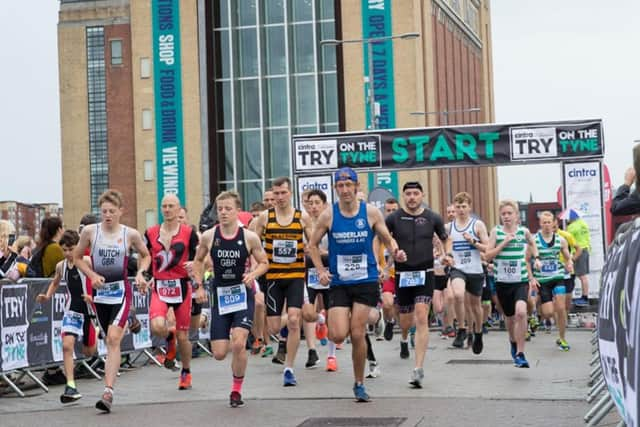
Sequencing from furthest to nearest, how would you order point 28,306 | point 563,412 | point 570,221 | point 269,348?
point 570,221 → point 269,348 → point 28,306 → point 563,412

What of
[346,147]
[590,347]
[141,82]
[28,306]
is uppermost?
[141,82]

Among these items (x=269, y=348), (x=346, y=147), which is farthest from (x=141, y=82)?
(x=269, y=348)

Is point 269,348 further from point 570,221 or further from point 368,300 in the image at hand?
point 570,221

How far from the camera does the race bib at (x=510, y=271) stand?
49.3 feet

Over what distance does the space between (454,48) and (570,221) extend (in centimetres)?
6197

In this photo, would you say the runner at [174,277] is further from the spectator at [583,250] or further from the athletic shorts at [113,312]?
the spectator at [583,250]

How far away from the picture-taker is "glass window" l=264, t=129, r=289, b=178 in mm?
67188

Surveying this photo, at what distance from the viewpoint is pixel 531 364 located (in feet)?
49.5

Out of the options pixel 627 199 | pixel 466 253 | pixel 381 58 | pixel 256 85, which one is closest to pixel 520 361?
pixel 466 253

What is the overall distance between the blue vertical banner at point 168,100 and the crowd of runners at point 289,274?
50.6 m

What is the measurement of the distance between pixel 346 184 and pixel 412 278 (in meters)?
2.03

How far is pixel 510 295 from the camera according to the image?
15.0 m

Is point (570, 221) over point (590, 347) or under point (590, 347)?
over

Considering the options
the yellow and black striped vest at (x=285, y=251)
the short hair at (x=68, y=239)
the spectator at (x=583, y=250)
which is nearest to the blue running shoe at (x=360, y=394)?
the yellow and black striped vest at (x=285, y=251)
